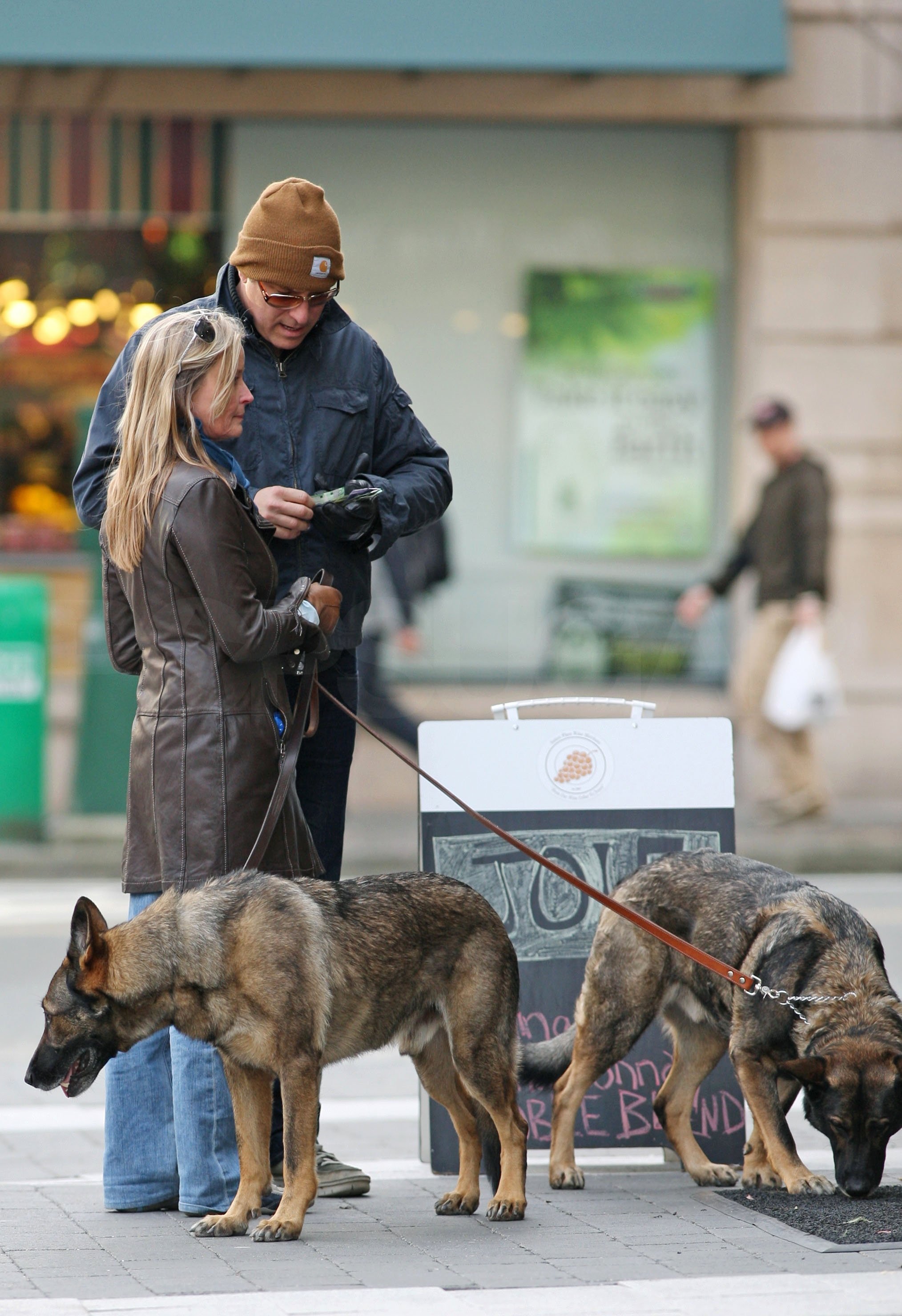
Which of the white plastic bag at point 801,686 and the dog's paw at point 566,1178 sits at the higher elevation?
the white plastic bag at point 801,686

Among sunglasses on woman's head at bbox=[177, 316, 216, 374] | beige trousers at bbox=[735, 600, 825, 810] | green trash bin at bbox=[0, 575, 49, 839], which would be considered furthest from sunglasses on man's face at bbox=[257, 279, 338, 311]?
beige trousers at bbox=[735, 600, 825, 810]

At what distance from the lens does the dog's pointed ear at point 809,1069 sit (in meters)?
4.73

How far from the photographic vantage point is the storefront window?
551 inches

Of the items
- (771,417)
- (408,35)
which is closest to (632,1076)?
(771,417)

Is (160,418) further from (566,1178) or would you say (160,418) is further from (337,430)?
(566,1178)

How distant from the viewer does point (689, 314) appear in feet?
47.1

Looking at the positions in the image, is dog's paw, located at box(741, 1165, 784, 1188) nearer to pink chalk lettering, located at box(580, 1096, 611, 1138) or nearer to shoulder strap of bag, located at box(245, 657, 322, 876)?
pink chalk lettering, located at box(580, 1096, 611, 1138)

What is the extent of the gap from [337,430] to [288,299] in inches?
15.1

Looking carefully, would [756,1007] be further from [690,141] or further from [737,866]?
[690,141]

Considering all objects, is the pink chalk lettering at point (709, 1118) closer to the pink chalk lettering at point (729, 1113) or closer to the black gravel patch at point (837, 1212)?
the pink chalk lettering at point (729, 1113)

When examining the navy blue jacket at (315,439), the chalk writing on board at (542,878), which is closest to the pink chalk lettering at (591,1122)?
the chalk writing on board at (542,878)

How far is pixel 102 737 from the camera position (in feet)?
40.2

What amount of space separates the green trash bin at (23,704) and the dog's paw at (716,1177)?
7.41m

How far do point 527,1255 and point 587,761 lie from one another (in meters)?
1.68
